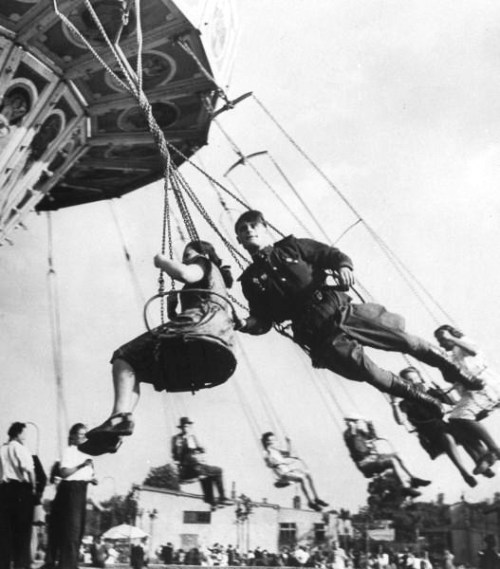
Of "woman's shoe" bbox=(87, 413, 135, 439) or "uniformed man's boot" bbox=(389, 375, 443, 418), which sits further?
"uniformed man's boot" bbox=(389, 375, 443, 418)

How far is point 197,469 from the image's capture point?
814 cm

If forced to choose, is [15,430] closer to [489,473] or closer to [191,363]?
[191,363]

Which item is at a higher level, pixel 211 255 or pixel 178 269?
pixel 211 255

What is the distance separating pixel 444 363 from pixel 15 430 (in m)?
→ 3.93

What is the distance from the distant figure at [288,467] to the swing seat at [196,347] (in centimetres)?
231

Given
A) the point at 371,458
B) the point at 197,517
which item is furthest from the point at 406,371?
the point at 197,517

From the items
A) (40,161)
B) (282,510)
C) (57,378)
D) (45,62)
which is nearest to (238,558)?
(282,510)

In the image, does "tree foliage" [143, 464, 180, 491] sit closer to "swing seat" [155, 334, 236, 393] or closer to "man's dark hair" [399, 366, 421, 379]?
"man's dark hair" [399, 366, 421, 379]

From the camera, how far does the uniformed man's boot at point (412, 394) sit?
6.59m

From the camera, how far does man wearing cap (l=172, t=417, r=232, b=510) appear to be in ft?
26.4

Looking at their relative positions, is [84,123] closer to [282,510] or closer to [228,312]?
[228,312]

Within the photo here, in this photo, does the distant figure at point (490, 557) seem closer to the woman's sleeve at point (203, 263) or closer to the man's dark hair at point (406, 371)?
the man's dark hair at point (406, 371)

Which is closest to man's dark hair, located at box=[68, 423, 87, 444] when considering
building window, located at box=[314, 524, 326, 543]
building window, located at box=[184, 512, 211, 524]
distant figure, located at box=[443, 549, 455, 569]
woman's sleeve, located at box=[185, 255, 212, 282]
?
woman's sleeve, located at box=[185, 255, 212, 282]

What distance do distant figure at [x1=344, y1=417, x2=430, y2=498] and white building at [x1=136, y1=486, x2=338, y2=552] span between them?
15.4 ft
